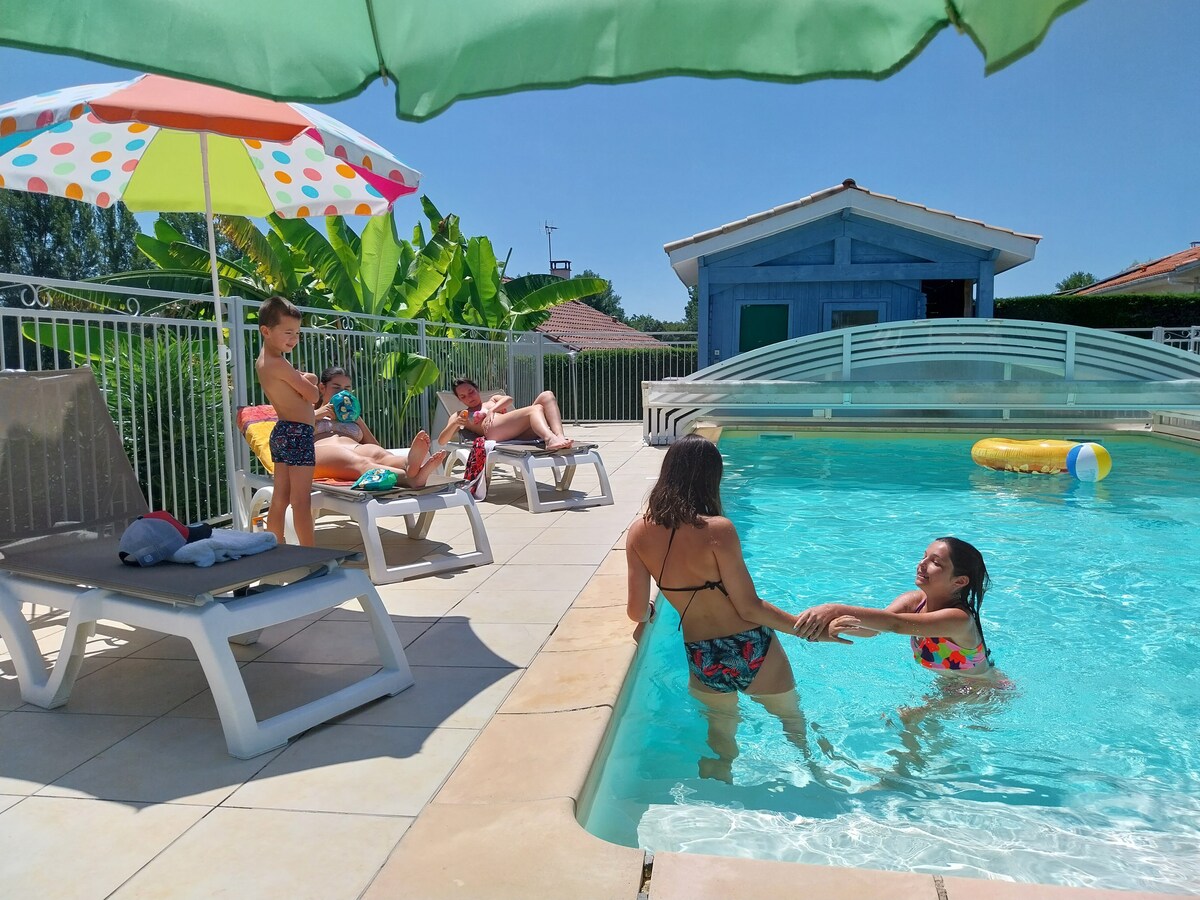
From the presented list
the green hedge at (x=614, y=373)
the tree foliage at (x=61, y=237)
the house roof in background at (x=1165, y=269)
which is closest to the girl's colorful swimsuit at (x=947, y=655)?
the green hedge at (x=614, y=373)

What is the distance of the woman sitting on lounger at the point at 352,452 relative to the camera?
5.35 meters

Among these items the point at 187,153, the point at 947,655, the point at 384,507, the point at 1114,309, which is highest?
the point at 187,153

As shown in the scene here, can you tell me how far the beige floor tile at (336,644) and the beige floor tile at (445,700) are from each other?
0.37m

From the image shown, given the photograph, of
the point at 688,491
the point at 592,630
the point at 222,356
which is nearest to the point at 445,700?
the point at 592,630

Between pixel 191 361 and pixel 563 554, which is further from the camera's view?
pixel 191 361

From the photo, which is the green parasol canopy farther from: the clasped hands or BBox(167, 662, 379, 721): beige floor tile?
BBox(167, 662, 379, 721): beige floor tile

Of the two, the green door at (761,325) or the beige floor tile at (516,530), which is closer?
the beige floor tile at (516,530)

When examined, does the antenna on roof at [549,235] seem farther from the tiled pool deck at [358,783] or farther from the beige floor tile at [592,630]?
the tiled pool deck at [358,783]

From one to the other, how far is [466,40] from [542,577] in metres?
3.68

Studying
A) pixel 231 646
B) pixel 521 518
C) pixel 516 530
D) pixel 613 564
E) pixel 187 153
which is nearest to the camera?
pixel 231 646

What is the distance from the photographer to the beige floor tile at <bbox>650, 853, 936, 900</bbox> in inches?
73.5

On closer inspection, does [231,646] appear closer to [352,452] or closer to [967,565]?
[352,452]

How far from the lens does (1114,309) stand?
18438 millimetres

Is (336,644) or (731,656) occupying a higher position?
(731,656)
